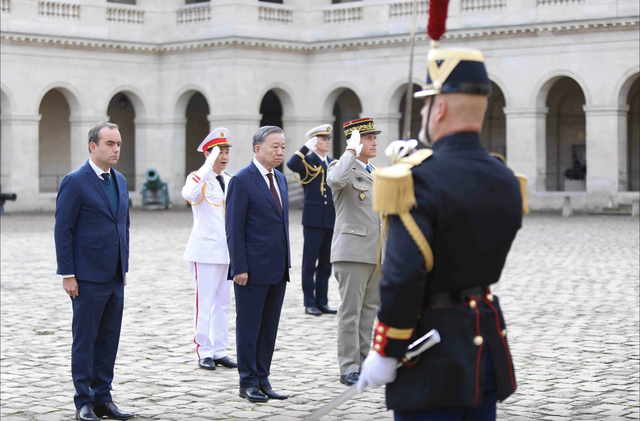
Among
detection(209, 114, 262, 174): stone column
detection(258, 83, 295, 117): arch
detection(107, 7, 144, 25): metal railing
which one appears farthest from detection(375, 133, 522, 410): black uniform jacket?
detection(107, 7, 144, 25): metal railing

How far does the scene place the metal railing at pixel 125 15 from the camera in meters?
31.2

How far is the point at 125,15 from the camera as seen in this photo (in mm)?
31453

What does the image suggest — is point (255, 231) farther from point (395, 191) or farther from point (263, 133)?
point (395, 191)

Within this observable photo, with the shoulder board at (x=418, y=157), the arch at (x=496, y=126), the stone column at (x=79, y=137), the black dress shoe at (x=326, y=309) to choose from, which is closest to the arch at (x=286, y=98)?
the stone column at (x=79, y=137)

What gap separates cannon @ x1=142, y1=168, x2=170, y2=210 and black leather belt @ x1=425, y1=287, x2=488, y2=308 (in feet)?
91.7

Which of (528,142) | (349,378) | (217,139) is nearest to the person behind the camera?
(349,378)

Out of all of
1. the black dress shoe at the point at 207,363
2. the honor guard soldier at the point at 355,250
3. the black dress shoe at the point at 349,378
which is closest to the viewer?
the black dress shoe at the point at 349,378

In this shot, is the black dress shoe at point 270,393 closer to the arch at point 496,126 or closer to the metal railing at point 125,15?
the metal railing at point 125,15

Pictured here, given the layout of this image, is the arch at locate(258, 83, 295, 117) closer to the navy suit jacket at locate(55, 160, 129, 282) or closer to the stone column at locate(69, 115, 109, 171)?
the stone column at locate(69, 115, 109, 171)

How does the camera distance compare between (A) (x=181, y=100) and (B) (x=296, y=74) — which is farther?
(A) (x=181, y=100)

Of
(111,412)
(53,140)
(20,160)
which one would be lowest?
(111,412)

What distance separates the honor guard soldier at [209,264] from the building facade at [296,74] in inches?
835

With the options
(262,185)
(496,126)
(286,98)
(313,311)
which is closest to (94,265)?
(262,185)

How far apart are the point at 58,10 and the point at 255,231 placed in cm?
2592
